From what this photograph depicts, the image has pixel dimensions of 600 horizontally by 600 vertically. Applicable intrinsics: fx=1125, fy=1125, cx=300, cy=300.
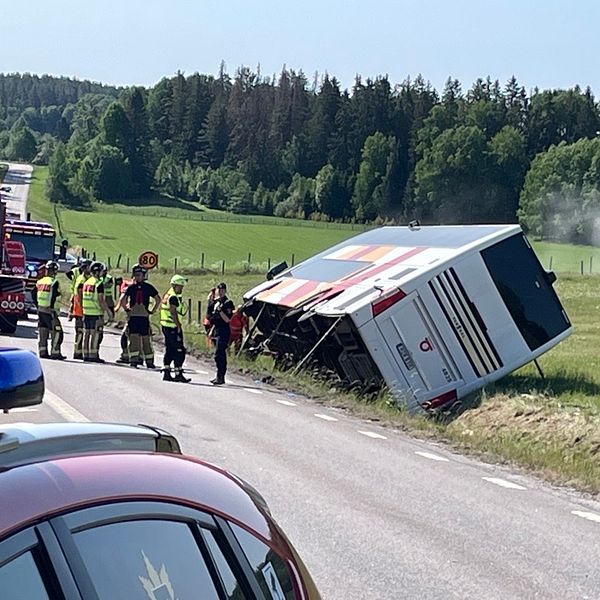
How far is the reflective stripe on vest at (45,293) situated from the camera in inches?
746

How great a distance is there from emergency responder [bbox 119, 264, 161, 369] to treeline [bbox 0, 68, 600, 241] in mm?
71225

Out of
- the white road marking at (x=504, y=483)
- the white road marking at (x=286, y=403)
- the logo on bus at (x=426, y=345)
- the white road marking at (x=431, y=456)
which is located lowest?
the white road marking at (x=286, y=403)

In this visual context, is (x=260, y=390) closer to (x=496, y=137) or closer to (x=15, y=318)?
(x=15, y=318)

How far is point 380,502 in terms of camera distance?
8.68 metres

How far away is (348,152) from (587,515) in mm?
118698

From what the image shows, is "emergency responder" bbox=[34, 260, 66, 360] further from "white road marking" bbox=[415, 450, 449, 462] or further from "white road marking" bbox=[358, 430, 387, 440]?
"white road marking" bbox=[415, 450, 449, 462]

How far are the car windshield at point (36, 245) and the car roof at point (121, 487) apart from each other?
97.1 feet

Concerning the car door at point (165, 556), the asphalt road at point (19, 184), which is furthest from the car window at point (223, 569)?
the asphalt road at point (19, 184)

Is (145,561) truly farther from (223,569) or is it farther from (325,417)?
(325,417)

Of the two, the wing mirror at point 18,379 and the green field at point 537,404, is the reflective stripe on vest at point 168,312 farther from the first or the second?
the wing mirror at point 18,379

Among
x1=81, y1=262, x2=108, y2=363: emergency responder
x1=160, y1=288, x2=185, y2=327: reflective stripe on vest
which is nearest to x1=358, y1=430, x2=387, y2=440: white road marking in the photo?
x1=160, y1=288, x2=185, y2=327: reflective stripe on vest

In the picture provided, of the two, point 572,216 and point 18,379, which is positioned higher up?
point 18,379

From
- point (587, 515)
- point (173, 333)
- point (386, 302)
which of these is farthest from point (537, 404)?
point (173, 333)

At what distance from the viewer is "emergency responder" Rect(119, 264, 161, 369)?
59.8 ft
